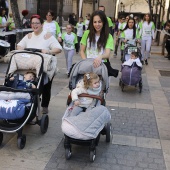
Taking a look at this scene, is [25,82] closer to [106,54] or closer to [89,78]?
[89,78]

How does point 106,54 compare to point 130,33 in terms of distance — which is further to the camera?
point 130,33

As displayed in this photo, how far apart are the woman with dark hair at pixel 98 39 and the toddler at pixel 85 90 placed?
0.50 metres

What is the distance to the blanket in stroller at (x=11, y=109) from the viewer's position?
12.6ft

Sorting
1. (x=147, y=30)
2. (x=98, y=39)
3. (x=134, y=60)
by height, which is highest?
(x=98, y=39)

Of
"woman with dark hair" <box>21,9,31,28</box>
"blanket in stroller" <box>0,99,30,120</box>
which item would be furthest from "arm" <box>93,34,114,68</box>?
"woman with dark hair" <box>21,9,31,28</box>

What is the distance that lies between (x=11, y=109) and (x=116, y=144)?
1.67 meters

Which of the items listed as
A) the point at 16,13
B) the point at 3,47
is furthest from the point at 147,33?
the point at 3,47

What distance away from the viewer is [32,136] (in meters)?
4.55

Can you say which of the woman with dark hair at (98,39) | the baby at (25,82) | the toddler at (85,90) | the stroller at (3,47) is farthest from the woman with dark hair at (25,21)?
the toddler at (85,90)

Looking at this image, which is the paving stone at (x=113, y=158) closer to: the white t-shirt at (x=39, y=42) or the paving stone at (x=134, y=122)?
the paving stone at (x=134, y=122)

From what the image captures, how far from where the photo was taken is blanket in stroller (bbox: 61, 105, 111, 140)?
358 cm

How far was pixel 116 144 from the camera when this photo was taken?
4410 millimetres

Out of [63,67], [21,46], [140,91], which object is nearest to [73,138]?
[21,46]

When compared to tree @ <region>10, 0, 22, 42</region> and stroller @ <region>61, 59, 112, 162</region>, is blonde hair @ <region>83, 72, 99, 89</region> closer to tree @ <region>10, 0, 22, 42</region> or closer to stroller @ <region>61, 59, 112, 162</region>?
stroller @ <region>61, 59, 112, 162</region>
